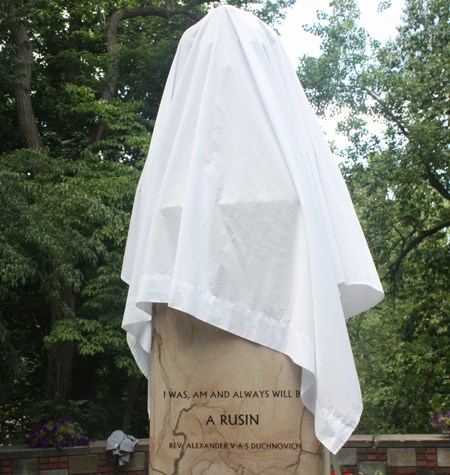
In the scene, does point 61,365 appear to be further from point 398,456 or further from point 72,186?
point 398,456

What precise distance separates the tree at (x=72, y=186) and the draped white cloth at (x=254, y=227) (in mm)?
3993

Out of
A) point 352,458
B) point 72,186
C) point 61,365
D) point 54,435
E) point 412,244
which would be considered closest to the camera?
point 352,458

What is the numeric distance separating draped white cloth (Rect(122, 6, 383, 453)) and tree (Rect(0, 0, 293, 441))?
399cm

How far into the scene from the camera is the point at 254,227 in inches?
72.4

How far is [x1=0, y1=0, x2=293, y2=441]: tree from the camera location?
6.89 meters

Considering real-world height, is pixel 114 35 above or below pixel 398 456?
above

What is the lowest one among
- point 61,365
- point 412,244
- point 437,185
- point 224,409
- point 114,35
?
Answer: point 224,409

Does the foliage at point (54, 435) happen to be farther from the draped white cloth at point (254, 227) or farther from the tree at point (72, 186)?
the draped white cloth at point (254, 227)

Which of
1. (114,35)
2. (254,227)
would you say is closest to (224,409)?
(254,227)

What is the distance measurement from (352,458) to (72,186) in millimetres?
5502

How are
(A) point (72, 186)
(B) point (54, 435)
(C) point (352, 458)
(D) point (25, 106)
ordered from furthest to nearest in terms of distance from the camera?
(D) point (25, 106) < (A) point (72, 186) < (B) point (54, 435) < (C) point (352, 458)

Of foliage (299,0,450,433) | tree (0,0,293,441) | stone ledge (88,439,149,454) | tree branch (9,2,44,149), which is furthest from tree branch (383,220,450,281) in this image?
tree branch (9,2,44,149)

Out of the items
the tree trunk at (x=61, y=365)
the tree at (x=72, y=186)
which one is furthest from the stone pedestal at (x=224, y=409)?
the tree trunk at (x=61, y=365)

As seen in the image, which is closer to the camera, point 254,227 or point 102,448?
point 254,227
